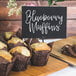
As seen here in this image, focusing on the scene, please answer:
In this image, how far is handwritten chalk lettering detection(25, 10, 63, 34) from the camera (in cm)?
106

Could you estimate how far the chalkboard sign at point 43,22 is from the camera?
1.06 meters

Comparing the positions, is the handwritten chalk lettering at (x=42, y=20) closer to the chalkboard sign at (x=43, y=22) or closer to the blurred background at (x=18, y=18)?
the chalkboard sign at (x=43, y=22)

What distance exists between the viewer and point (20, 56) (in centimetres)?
90

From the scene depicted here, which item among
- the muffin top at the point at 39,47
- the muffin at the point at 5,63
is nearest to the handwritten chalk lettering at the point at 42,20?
the muffin top at the point at 39,47

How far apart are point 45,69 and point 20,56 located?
0.50 feet

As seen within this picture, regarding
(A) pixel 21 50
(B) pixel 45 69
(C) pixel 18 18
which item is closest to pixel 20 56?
(A) pixel 21 50

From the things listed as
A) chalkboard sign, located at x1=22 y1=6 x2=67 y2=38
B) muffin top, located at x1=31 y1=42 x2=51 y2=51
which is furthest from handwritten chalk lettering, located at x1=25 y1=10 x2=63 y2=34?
muffin top, located at x1=31 y1=42 x2=51 y2=51

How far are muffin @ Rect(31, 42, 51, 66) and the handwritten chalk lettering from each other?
11 centimetres

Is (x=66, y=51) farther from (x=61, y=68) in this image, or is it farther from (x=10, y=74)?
(x=10, y=74)

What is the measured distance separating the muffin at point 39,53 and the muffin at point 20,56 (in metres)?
0.06

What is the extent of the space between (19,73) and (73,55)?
356 millimetres

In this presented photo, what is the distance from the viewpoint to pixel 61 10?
3.63 feet

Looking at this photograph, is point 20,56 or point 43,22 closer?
point 20,56

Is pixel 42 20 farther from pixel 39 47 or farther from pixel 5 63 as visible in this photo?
pixel 5 63
